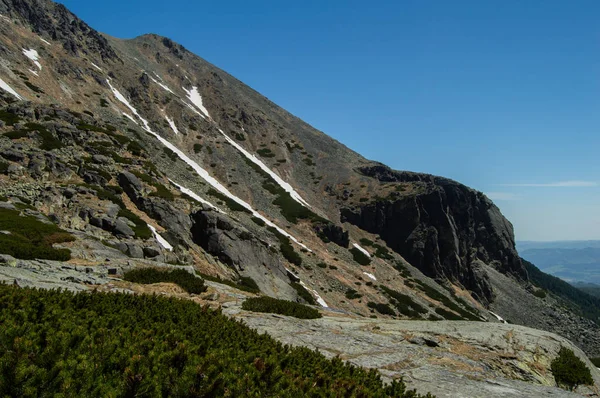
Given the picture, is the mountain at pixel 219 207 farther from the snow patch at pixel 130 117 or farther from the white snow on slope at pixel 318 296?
the snow patch at pixel 130 117

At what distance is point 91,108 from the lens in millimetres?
69938

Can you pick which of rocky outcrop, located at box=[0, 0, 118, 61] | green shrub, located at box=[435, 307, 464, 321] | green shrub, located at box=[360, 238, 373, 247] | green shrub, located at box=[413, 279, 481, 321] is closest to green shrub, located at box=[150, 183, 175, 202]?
green shrub, located at box=[435, 307, 464, 321]

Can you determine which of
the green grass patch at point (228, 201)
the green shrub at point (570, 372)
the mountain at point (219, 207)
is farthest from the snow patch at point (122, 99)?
the green shrub at point (570, 372)

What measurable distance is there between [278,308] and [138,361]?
10008 mm

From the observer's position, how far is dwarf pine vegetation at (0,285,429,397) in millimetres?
4945

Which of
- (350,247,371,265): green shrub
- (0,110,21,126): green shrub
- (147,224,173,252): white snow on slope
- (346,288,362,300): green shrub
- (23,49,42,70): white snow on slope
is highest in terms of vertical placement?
(23,49,42,70): white snow on slope

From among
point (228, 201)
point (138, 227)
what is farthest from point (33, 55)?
point (138, 227)

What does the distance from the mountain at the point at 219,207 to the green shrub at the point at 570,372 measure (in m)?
0.45

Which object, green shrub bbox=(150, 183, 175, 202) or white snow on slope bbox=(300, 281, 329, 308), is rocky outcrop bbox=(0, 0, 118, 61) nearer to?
green shrub bbox=(150, 183, 175, 202)

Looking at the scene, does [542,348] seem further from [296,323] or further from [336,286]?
[336,286]

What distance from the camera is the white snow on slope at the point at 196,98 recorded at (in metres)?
116

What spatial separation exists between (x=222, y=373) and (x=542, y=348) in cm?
1340

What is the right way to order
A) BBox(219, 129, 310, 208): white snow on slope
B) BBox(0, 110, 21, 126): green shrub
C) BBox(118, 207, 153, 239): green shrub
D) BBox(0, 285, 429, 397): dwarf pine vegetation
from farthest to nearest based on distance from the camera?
BBox(219, 129, 310, 208): white snow on slope → BBox(0, 110, 21, 126): green shrub → BBox(118, 207, 153, 239): green shrub → BBox(0, 285, 429, 397): dwarf pine vegetation

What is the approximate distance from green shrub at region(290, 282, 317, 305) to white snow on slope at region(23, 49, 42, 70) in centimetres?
6682
